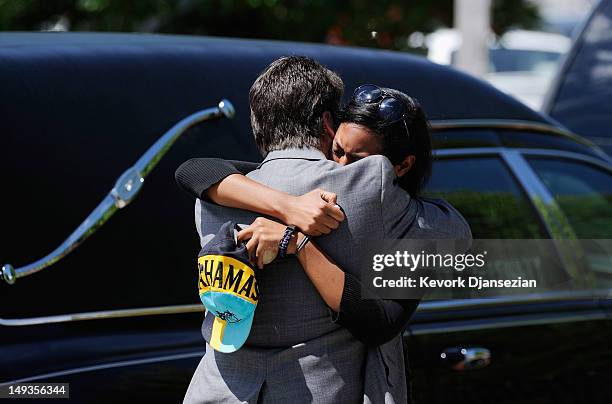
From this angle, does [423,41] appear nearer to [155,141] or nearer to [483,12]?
[483,12]

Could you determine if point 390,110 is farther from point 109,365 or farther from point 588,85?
point 588,85

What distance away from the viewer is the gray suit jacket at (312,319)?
200 centimetres

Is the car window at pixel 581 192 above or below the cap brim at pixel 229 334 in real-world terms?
below

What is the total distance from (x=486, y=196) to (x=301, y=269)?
131cm

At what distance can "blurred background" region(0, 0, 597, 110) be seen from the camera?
10.8 metres

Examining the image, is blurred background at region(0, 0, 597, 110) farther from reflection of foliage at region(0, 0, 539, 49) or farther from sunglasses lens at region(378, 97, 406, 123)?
sunglasses lens at region(378, 97, 406, 123)

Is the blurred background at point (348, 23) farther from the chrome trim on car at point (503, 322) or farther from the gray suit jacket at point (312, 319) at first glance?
the gray suit jacket at point (312, 319)

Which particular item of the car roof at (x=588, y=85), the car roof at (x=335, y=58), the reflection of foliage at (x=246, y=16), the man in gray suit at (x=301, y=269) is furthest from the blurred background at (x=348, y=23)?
the man in gray suit at (x=301, y=269)

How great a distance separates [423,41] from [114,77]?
9891mm

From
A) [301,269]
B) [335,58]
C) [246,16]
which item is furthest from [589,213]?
[246,16]

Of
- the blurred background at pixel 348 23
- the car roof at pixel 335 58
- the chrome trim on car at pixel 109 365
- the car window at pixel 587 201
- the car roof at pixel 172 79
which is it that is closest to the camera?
the chrome trim on car at pixel 109 365

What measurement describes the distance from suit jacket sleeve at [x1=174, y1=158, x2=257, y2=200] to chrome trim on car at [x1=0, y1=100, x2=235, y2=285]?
15.2 inches
